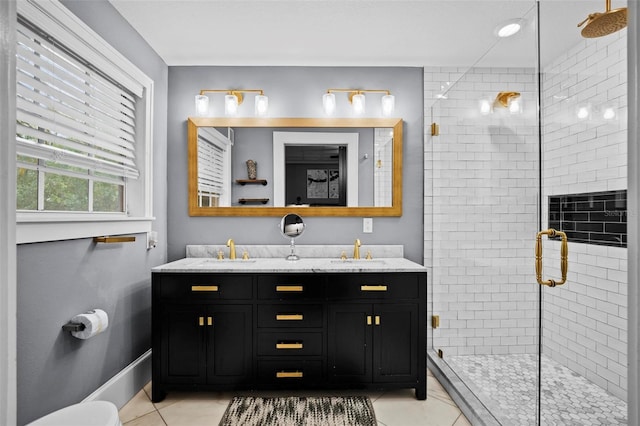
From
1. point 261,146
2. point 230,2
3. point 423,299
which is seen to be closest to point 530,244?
point 423,299

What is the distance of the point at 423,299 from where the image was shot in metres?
2.29

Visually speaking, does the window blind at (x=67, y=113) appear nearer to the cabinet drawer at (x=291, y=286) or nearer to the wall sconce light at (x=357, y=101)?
the cabinet drawer at (x=291, y=286)

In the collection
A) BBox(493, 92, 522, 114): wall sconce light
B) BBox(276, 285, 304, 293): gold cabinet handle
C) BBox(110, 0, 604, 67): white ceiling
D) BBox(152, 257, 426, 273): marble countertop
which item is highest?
BBox(110, 0, 604, 67): white ceiling

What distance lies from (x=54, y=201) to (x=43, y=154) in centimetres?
30

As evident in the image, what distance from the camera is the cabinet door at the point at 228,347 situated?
2232mm

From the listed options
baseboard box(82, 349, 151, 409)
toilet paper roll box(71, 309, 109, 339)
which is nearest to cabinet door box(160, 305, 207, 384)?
baseboard box(82, 349, 151, 409)

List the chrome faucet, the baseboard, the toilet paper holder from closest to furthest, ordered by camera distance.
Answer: the toilet paper holder
the baseboard
the chrome faucet

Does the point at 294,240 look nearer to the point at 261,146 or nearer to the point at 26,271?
the point at 261,146

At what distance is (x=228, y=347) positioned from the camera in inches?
88.0

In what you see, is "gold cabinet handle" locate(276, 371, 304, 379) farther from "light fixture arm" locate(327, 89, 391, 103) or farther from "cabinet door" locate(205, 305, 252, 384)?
"light fixture arm" locate(327, 89, 391, 103)

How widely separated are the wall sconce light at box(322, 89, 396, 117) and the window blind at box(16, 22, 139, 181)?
142 centimetres

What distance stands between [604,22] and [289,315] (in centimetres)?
218

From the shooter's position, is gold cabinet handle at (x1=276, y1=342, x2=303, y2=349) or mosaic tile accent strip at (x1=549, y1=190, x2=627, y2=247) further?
gold cabinet handle at (x1=276, y1=342, x2=303, y2=349)

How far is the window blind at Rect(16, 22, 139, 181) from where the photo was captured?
4.97ft
